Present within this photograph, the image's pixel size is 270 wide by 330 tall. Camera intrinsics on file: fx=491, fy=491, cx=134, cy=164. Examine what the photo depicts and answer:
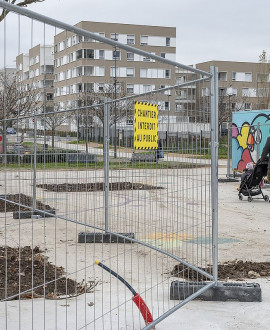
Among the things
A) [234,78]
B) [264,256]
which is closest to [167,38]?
[234,78]

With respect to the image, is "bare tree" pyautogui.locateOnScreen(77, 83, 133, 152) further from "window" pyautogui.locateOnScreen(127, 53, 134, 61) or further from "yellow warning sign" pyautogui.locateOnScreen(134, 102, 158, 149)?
"window" pyautogui.locateOnScreen(127, 53, 134, 61)

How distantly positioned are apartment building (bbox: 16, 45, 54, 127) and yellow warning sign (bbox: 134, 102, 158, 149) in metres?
1.26

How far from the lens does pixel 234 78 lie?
241ft

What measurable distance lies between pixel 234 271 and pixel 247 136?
45.6 ft

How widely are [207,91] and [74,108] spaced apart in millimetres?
1528

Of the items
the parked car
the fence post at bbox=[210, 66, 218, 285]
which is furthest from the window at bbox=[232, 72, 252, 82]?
the parked car

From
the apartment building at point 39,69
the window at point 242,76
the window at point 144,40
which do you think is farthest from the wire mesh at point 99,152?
the window at point 242,76

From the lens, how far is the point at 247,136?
62.2ft

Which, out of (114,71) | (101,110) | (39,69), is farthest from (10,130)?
(39,69)

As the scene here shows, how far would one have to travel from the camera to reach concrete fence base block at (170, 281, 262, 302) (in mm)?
4660

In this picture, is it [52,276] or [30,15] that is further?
[52,276]

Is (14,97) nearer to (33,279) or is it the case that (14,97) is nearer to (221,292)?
(33,279)

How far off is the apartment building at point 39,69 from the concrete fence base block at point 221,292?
2405 millimetres

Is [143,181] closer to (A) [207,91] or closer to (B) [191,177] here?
(B) [191,177]
